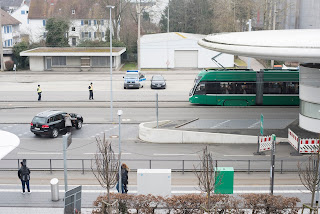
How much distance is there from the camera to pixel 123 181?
1919 cm

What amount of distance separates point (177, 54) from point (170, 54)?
0.99m

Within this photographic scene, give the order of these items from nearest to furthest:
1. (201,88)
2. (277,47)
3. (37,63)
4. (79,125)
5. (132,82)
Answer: (277,47) → (79,125) → (201,88) → (132,82) → (37,63)

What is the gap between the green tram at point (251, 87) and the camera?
36531 millimetres

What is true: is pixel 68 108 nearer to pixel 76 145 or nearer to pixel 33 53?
pixel 76 145

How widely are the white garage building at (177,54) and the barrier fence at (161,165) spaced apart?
137 feet

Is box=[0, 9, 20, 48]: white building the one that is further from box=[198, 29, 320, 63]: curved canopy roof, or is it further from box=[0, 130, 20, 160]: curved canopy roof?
box=[0, 130, 20, 160]: curved canopy roof

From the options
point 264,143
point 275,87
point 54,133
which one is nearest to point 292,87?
point 275,87

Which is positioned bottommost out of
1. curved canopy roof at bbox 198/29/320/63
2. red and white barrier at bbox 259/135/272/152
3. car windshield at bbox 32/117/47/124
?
red and white barrier at bbox 259/135/272/152

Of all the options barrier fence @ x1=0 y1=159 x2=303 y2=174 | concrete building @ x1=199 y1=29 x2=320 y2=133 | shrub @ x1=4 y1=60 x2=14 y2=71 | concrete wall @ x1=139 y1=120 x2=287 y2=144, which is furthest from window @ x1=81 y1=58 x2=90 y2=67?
barrier fence @ x1=0 y1=159 x2=303 y2=174

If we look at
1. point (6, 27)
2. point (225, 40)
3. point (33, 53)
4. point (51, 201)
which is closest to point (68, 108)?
point (225, 40)

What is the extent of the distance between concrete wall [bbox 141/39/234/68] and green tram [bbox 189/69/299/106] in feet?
91.3

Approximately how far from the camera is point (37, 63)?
62750 mm

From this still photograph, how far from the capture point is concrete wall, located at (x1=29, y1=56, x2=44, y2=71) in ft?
205

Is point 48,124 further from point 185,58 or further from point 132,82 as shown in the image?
point 185,58
